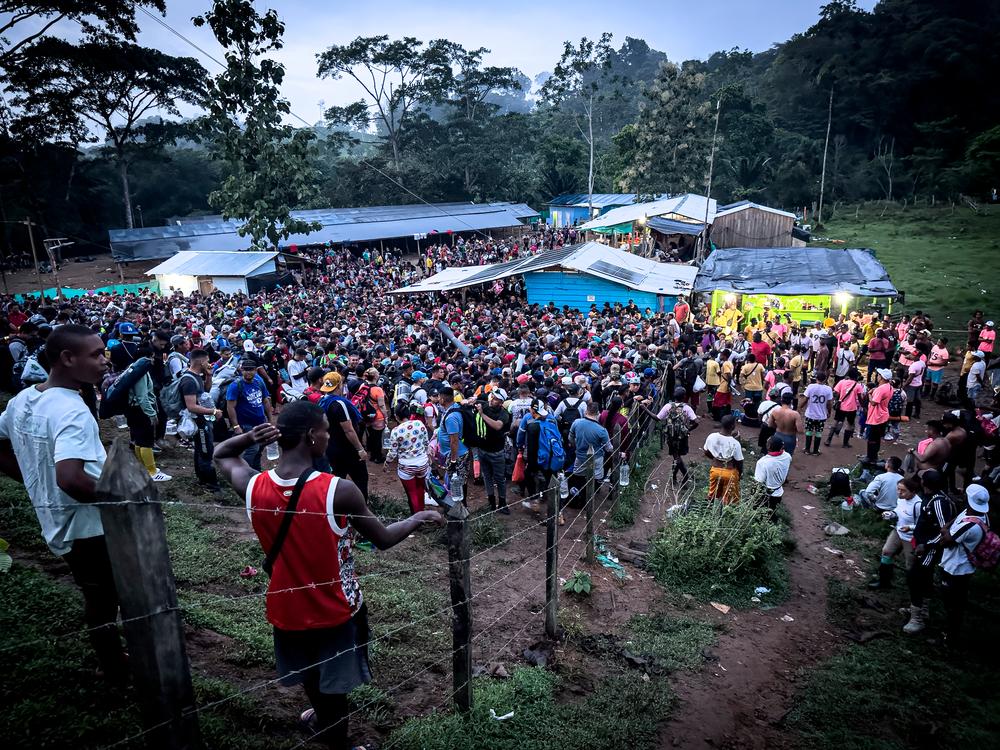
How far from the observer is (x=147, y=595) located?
6.75ft

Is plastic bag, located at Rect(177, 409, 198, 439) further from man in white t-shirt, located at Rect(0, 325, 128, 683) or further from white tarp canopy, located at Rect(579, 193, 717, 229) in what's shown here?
white tarp canopy, located at Rect(579, 193, 717, 229)

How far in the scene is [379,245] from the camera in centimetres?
3788

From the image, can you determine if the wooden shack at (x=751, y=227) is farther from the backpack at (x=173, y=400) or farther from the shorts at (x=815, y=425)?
the backpack at (x=173, y=400)

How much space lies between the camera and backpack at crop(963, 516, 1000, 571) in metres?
5.08

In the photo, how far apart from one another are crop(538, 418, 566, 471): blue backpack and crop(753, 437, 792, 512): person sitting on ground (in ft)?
8.05

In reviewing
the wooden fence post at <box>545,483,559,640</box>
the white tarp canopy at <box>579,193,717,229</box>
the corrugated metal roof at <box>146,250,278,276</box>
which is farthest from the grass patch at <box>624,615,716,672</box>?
the white tarp canopy at <box>579,193,717,229</box>

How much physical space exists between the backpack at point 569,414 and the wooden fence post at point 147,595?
5875 millimetres

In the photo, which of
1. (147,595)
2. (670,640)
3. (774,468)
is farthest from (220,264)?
(147,595)

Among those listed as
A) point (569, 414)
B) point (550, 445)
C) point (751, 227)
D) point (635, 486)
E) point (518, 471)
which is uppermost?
point (751, 227)

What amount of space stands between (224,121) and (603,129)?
192 ft

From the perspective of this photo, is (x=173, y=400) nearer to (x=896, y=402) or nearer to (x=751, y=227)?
(x=896, y=402)

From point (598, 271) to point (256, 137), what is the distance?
1516cm

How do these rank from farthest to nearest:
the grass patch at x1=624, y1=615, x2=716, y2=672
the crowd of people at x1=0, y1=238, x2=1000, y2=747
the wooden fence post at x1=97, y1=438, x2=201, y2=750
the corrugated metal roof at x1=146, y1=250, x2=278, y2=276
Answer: the corrugated metal roof at x1=146, y1=250, x2=278, y2=276 → the grass patch at x1=624, y1=615, x2=716, y2=672 → the crowd of people at x1=0, y1=238, x2=1000, y2=747 → the wooden fence post at x1=97, y1=438, x2=201, y2=750

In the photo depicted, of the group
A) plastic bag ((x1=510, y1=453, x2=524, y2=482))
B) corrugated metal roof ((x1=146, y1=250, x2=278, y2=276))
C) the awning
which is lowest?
plastic bag ((x1=510, y1=453, x2=524, y2=482))
